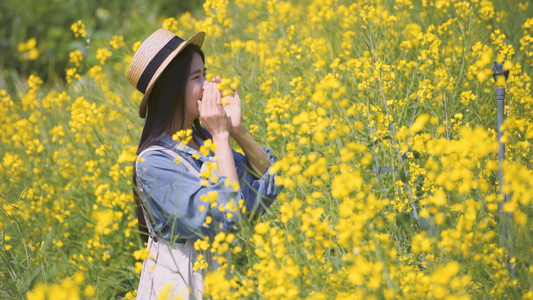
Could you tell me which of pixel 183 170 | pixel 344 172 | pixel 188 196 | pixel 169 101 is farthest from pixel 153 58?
pixel 344 172

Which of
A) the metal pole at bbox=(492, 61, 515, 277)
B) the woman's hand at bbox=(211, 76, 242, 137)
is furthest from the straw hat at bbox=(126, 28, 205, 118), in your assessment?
the metal pole at bbox=(492, 61, 515, 277)

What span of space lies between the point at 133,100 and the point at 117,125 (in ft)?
0.87

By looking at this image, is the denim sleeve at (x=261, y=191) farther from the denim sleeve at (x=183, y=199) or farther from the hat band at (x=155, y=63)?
the hat band at (x=155, y=63)

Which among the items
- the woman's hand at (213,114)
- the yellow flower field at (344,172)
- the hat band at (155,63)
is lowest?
the yellow flower field at (344,172)

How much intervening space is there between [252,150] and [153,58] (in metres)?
0.46

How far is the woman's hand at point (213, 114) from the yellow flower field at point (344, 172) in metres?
0.19

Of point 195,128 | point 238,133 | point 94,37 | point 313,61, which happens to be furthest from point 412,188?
point 94,37

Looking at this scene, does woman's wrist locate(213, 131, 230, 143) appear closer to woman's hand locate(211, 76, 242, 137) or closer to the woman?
the woman

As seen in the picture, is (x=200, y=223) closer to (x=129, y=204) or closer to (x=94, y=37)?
(x=129, y=204)

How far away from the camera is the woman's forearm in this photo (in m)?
2.08

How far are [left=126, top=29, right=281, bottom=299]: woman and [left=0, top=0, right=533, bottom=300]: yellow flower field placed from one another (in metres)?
0.09

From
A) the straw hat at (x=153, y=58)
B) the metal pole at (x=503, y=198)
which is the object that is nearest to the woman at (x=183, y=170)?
the straw hat at (x=153, y=58)

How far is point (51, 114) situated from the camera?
13.5 feet

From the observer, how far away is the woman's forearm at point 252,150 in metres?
2.08
